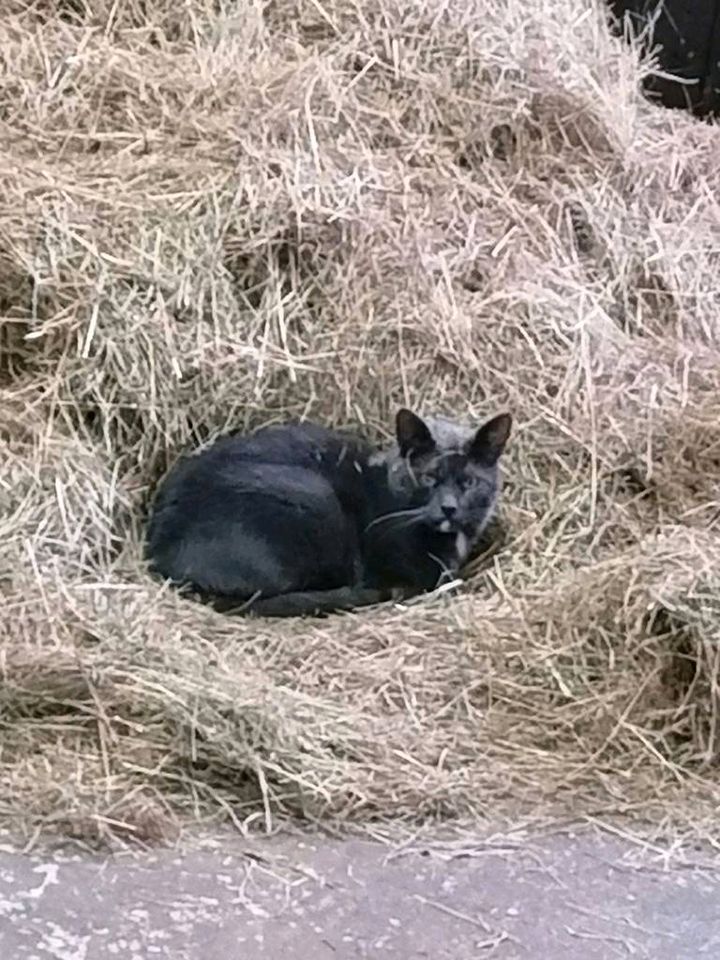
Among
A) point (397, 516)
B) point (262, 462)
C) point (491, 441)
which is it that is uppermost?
point (491, 441)

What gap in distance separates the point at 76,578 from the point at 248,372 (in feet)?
2.59

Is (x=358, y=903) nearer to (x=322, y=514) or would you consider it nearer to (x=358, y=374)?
(x=322, y=514)

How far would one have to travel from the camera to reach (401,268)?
445 centimetres

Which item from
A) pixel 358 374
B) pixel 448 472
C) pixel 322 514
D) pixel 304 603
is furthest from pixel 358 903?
pixel 358 374

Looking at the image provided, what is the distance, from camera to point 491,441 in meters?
4.10

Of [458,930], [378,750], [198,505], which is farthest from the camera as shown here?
[198,505]

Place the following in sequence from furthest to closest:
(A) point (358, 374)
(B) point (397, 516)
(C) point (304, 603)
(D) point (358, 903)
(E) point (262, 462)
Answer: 1. (A) point (358, 374)
2. (B) point (397, 516)
3. (E) point (262, 462)
4. (C) point (304, 603)
5. (D) point (358, 903)

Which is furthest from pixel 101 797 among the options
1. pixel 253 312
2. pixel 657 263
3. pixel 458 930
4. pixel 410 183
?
pixel 657 263

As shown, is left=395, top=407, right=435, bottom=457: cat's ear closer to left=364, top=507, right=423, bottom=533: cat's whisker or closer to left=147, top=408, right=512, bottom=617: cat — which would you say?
left=147, top=408, right=512, bottom=617: cat

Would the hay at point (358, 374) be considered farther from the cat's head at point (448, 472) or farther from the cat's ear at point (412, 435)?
the cat's ear at point (412, 435)

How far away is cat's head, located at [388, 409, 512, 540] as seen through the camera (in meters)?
4.09

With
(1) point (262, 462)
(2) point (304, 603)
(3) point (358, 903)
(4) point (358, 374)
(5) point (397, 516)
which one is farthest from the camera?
(4) point (358, 374)

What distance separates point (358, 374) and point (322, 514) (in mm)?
476

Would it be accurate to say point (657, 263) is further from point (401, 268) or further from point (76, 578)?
point (76, 578)
